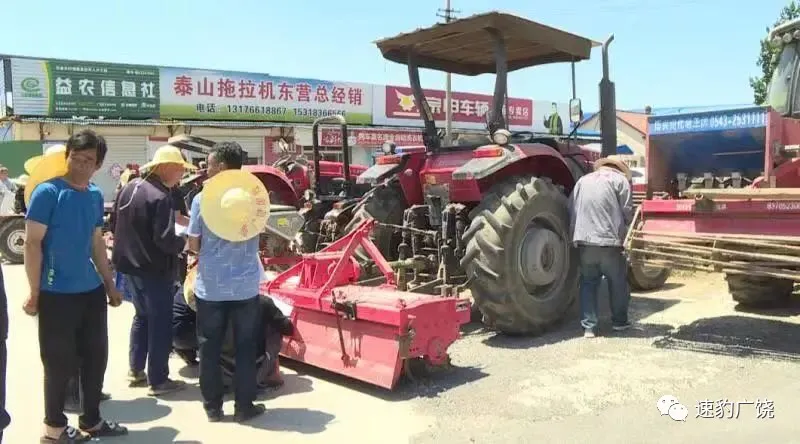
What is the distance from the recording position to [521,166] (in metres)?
5.97

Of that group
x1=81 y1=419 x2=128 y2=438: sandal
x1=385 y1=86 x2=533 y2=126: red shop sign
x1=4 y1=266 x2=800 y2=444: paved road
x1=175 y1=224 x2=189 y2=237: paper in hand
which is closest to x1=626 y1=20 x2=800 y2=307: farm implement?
x1=4 y1=266 x2=800 y2=444: paved road

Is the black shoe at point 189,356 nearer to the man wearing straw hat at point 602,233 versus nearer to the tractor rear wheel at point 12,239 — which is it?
the man wearing straw hat at point 602,233

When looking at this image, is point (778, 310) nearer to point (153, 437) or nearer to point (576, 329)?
point (576, 329)

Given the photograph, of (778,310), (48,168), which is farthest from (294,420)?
(778,310)

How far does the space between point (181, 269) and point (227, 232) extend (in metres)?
1.50

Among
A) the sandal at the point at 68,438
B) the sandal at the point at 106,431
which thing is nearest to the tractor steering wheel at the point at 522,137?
the sandal at the point at 106,431

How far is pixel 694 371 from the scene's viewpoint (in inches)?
181

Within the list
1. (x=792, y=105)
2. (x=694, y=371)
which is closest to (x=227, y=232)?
(x=694, y=371)

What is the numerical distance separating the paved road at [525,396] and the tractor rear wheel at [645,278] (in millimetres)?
1818

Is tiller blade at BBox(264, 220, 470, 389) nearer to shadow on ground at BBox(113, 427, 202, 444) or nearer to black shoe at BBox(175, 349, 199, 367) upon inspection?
black shoe at BBox(175, 349, 199, 367)

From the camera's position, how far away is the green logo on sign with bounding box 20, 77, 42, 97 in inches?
639

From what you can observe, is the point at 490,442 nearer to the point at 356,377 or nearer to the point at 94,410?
the point at 356,377

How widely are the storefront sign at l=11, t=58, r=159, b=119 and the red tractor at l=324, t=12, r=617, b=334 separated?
42.3 ft

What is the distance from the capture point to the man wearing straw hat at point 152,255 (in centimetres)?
431
